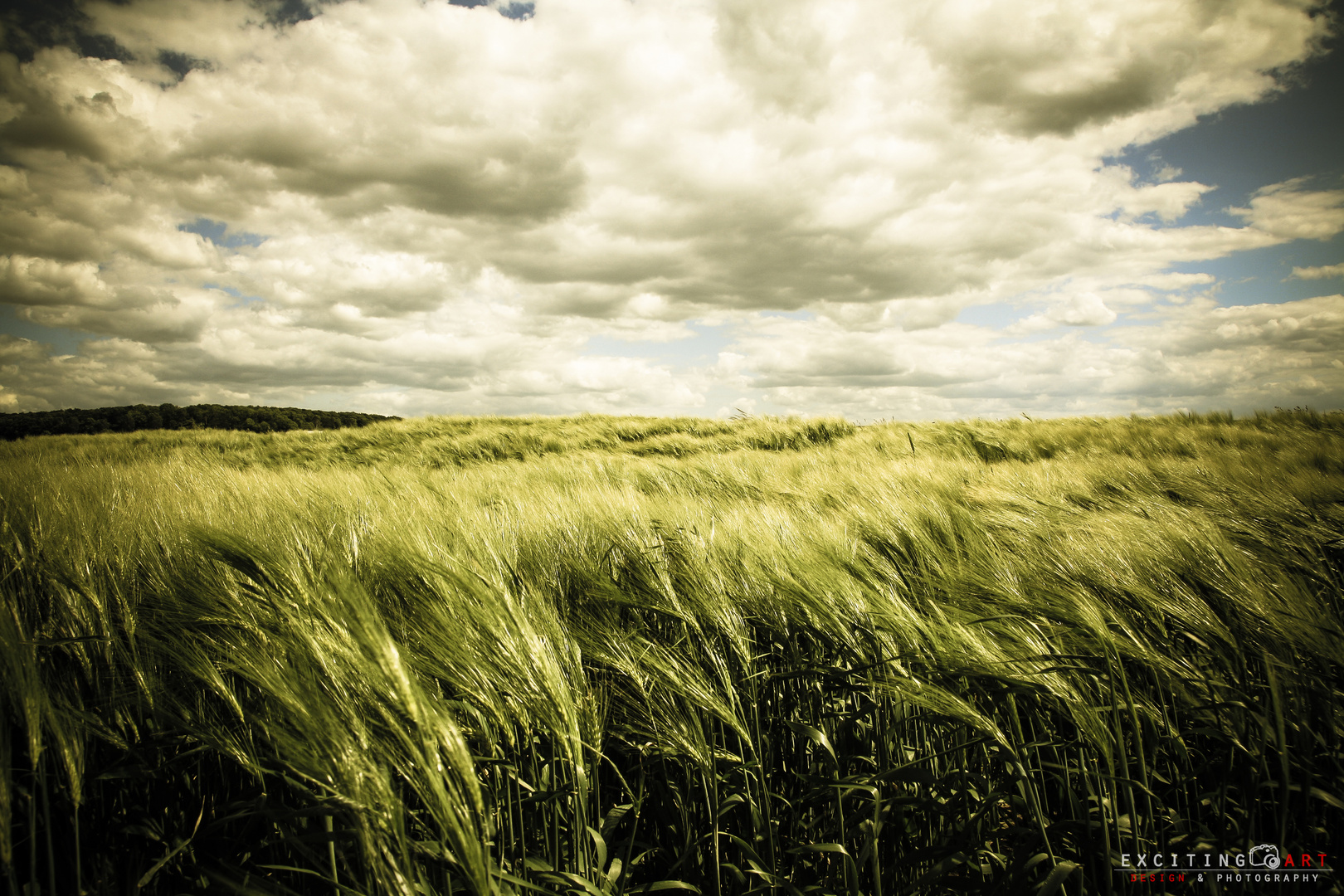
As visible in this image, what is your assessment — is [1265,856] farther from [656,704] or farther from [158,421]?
[158,421]

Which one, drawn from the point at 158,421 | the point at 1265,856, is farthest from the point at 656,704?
the point at 158,421

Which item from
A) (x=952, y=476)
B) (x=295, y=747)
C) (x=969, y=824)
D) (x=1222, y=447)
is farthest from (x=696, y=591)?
(x=1222, y=447)

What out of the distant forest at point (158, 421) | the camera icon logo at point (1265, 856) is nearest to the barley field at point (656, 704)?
the camera icon logo at point (1265, 856)

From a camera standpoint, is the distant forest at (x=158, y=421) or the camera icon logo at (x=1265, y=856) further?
the distant forest at (x=158, y=421)

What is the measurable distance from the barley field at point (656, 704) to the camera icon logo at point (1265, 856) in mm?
22

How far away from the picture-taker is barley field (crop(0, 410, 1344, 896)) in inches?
40.4

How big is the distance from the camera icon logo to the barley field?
0.02 meters

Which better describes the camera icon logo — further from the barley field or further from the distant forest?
the distant forest

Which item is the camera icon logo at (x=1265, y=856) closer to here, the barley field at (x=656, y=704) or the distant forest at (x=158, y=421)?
the barley field at (x=656, y=704)

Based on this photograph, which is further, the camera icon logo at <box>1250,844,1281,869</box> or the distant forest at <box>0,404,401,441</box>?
the distant forest at <box>0,404,401,441</box>

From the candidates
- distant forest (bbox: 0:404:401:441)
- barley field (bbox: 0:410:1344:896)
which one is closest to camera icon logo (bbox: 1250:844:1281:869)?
barley field (bbox: 0:410:1344:896)

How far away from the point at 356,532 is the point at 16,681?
1297mm

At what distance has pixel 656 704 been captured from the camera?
135cm

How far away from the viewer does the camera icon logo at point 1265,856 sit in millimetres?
1079
